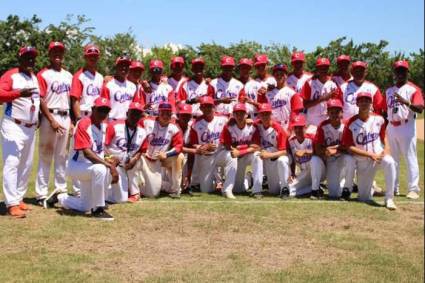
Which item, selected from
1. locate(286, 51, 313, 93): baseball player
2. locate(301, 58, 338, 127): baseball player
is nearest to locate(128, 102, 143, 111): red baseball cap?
locate(301, 58, 338, 127): baseball player

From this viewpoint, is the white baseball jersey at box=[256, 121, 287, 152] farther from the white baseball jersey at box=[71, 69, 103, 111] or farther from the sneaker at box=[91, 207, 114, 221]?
the sneaker at box=[91, 207, 114, 221]

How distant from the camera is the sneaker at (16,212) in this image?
6759 millimetres

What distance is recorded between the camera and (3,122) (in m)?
6.84

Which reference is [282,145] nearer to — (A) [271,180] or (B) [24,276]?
(A) [271,180]

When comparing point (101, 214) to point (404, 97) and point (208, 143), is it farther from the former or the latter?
point (404, 97)

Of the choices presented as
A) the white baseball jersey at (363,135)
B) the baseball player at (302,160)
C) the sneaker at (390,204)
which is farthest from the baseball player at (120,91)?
the sneaker at (390,204)

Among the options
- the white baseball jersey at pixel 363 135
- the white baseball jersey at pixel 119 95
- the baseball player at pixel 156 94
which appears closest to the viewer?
the white baseball jersey at pixel 119 95

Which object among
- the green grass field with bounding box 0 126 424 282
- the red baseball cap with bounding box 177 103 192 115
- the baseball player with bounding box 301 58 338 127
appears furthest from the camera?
the baseball player with bounding box 301 58 338 127

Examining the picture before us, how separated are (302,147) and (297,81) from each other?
5.23 feet

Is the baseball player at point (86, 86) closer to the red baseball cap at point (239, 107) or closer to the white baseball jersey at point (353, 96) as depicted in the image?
the red baseball cap at point (239, 107)

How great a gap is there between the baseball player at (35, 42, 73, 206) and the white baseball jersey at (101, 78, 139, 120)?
0.65m

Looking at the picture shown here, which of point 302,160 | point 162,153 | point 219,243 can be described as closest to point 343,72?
point 302,160

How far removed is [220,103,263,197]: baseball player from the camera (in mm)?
8562

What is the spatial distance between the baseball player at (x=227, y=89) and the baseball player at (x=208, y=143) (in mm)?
463
